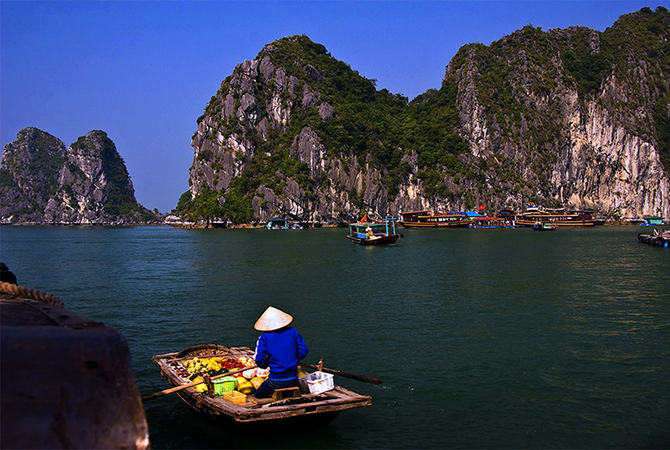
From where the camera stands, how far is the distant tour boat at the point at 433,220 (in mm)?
128500

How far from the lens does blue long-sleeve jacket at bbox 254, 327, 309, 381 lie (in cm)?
933

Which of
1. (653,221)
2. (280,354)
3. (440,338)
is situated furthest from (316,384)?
(653,221)

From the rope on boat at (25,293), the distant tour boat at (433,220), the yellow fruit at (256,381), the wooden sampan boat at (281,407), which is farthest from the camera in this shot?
the distant tour boat at (433,220)

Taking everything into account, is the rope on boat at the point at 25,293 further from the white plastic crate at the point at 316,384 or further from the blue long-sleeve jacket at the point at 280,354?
the white plastic crate at the point at 316,384

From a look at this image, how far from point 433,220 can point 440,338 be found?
4531 inches

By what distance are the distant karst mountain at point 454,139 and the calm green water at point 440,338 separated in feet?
365

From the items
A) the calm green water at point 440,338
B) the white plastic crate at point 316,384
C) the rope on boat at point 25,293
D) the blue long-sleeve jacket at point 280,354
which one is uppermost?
the rope on boat at point 25,293

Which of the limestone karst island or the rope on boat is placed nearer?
the rope on boat

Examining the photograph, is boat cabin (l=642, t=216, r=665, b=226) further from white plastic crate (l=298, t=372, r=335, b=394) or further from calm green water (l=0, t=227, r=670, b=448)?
white plastic crate (l=298, t=372, r=335, b=394)

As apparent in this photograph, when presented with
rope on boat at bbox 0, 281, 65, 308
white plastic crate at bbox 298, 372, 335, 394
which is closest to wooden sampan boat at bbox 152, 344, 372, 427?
white plastic crate at bbox 298, 372, 335, 394

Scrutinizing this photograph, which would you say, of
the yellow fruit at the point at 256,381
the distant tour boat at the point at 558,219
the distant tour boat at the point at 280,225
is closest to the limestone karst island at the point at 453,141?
the distant tour boat at the point at 280,225

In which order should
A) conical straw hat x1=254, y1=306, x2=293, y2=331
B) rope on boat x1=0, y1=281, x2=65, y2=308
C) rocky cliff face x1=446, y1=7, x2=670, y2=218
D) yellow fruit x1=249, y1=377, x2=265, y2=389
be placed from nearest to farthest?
rope on boat x1=0, y1=281, x2=65, y2=308 → conical straw hat x1=254, y1=306, x2=293, y2=331 → yellow fruit x1=249, y1=377, x2=265, y2=389 → rocky cliff face x1=446, y1=7, x2=670, y2=218

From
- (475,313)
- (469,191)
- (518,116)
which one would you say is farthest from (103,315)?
(518,116)

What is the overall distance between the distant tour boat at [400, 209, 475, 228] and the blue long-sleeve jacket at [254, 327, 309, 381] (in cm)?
12027
